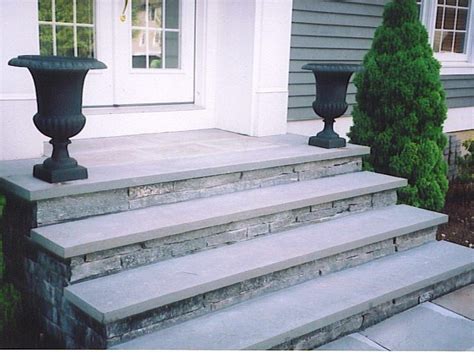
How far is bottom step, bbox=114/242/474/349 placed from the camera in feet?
8.23

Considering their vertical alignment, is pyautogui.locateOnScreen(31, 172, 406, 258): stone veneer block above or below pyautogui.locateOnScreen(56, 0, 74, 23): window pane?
below

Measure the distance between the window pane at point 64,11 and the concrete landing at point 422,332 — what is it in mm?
2982

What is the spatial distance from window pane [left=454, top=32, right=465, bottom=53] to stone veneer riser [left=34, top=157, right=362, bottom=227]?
397cm

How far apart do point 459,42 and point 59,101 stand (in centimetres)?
610

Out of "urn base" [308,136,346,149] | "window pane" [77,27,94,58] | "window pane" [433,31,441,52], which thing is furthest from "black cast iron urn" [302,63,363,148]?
"window pane" [433,31,441,52]

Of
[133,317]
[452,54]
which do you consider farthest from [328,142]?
[452,54]

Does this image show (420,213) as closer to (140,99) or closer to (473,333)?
(473,333)

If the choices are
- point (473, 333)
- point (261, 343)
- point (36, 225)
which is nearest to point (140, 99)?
point (36, 225)

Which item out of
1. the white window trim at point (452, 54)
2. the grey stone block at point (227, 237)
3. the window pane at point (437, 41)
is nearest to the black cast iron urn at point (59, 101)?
the grey stone block at point (227, 237)

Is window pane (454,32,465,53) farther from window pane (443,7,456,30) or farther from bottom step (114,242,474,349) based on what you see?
bottom step (114,242,474,349)

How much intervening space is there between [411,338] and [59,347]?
1.77m

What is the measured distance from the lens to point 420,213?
13.0 ft

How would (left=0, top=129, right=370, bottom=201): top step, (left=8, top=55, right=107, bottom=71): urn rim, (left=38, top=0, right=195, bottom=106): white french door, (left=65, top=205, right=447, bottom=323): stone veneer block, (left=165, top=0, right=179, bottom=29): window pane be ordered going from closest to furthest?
1. (left=65, top=205, right=447, bottom=323): stone veneer block
2. (left=8, top=55, right=107, bottom=71): urn rim
3. (left=0, top=129, right=370, bottom=201): top step
4. (left=38, top=0, right=195, bottom=106): white french door
5. (left=165, top=0, right=179, bottom=29): window pane

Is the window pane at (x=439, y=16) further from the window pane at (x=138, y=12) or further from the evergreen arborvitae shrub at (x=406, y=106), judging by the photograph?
the window pane at (x=138, y=12)
